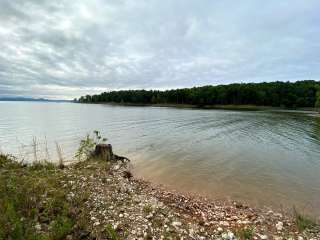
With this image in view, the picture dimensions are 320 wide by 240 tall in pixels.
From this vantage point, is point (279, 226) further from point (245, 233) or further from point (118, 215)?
point (118, 215)

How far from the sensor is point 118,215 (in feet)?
19.9

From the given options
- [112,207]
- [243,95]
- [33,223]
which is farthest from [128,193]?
[243,95]

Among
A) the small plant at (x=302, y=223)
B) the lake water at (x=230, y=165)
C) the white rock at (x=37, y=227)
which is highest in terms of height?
the white rock at (x=37, y=227)

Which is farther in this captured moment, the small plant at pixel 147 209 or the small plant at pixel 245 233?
the small plant at pixel 147 209

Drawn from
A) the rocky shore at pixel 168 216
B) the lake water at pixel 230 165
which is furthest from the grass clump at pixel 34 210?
the lake water at pixel 230 165

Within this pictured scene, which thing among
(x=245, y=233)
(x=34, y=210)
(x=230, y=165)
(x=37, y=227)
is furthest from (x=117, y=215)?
(x=230, y=165)

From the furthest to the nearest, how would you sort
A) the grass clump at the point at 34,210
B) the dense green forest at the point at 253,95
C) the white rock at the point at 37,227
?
the dense green forest at the point at 253,95, the white rock at the point at 37,227, the grass clump at the point at 34,210

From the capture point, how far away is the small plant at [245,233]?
17.5ft

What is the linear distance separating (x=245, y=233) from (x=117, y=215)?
3.34 m

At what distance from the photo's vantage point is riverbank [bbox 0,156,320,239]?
16.7 feet

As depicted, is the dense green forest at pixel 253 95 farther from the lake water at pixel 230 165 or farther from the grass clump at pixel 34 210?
the grass clump at pixel 34 210

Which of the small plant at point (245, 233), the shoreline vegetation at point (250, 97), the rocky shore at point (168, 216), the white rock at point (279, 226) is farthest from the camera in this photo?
the shoreline vegetation at point (250, 97)

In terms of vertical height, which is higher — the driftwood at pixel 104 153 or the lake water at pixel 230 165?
the driftwood at pixel 104 153

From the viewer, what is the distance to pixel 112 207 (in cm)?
654
